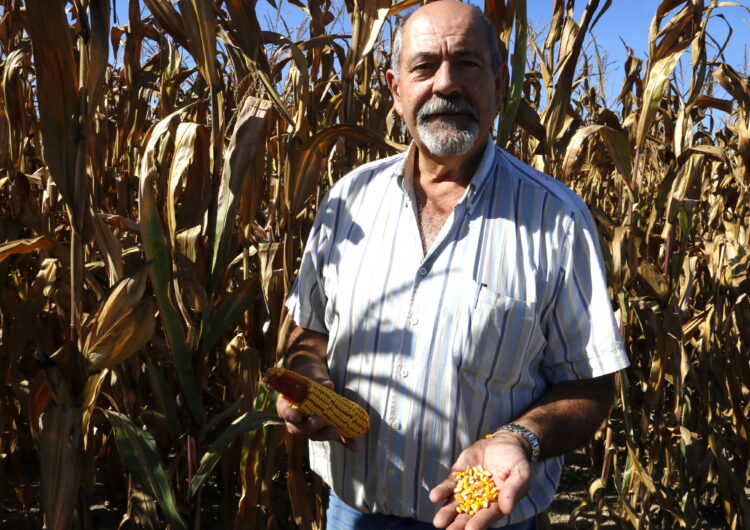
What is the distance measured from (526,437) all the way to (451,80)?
34.4 inches

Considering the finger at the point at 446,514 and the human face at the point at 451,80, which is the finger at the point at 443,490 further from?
the human face at the point at 451,80

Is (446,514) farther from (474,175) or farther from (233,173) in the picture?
(233,173)

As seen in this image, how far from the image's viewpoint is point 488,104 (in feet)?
5.98

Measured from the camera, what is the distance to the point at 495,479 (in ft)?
4.66

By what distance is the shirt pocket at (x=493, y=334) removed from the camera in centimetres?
167

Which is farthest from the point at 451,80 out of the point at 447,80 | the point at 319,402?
the point at 319,402

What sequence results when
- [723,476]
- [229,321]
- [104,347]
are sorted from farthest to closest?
[723,476] → [229,321] → [104,347]

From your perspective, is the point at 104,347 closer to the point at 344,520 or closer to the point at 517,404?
the point at 344,520

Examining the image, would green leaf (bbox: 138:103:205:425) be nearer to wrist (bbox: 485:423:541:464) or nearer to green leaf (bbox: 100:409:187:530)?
→ green leaf (bbox: 100:409:187:530)

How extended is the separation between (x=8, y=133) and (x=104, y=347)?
1065 mm

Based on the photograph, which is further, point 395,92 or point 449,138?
point 395,92

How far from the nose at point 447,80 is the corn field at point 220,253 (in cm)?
49

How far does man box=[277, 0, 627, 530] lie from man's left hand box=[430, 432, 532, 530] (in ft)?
0.30

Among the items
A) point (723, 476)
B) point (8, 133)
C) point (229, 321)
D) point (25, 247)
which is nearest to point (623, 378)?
point (723, 476)
